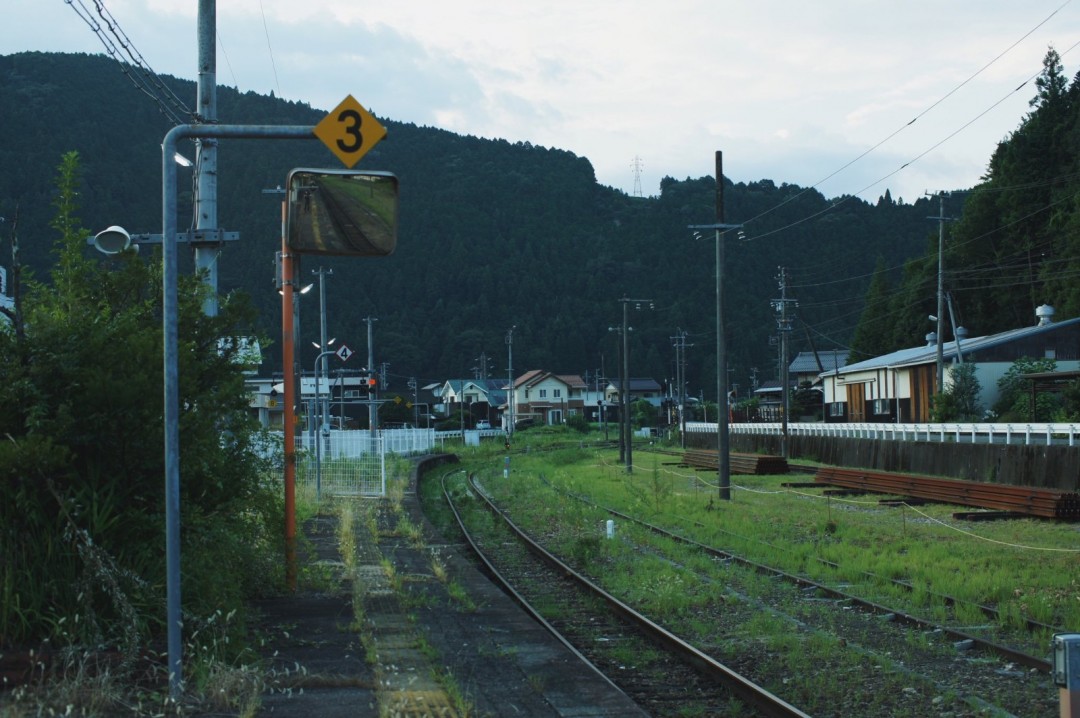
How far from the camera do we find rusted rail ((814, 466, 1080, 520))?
17.5 metres

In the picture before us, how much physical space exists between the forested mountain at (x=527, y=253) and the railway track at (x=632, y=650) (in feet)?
202

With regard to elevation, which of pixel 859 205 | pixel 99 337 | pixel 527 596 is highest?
pixel 859 205

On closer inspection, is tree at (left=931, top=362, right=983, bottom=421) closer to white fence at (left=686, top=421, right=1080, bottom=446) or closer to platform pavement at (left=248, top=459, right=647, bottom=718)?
white fence at (left=686, top=421, right=1080, bottom=446)

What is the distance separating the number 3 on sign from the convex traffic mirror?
1.69 meters

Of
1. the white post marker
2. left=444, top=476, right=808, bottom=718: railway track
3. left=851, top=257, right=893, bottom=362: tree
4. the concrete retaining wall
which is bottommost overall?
left=444, top=476, right=808, bottom=718: railway track

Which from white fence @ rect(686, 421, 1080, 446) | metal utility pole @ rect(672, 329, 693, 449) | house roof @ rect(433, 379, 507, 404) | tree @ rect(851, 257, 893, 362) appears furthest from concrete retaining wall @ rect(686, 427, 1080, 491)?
house roof @ rect(433, 379, 507, 404)

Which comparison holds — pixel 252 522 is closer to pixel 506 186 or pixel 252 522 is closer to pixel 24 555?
pixel 24 555

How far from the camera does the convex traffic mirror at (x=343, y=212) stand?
8.59 metres

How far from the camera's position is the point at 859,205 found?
428 ft

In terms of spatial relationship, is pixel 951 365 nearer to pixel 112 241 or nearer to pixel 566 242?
pixel 112 241

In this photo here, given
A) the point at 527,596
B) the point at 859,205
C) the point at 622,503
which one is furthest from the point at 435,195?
the point at 527,596

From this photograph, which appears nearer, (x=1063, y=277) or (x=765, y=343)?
(x=1063, y=277)

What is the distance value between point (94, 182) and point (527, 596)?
5591 centimetres

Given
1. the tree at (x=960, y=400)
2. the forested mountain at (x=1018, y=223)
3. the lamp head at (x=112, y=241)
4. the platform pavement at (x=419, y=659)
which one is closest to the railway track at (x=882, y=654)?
the platform pavement at (x=419, y=659)
